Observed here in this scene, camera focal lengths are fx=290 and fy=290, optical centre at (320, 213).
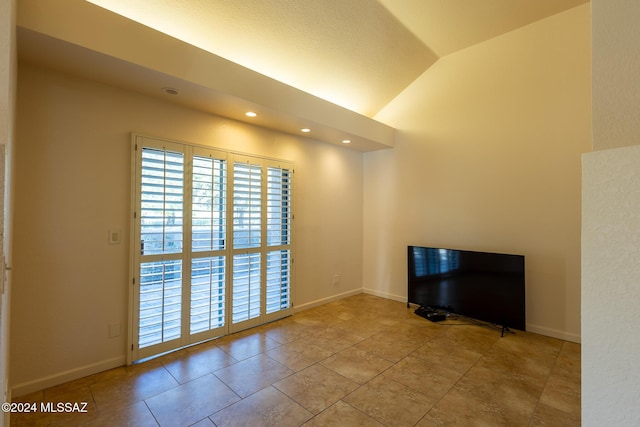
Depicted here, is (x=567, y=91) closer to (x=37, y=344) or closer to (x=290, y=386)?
(x=290, y=386)

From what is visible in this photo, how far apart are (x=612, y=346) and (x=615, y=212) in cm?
32

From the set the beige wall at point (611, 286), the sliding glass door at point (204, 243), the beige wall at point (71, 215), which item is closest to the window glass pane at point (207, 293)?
the sliding glass door at point (204, 243)

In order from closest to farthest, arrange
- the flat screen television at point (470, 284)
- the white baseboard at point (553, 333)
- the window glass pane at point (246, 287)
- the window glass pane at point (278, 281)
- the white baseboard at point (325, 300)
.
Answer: the white baseboard at point (553, 333)
the flat screen television at point (470, 284)
the window glass pane at point (246, 287)
the window glass pane at point (278, 281)
the white baseboard at point (325, 300)

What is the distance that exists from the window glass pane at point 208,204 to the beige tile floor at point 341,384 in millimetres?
1102

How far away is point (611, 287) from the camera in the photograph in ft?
2.28

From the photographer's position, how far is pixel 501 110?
3.60 meters

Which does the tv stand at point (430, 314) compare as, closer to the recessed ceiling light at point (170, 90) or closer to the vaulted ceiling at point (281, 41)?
the vaulted ceiling at point (281, 41)

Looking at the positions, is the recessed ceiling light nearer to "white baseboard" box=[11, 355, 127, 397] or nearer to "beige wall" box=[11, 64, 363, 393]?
"beige wall" box=[11, 64, 363, 393]

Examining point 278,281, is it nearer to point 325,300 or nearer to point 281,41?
point 325,300

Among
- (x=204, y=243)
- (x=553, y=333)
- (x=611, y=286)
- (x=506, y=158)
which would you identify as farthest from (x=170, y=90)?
(x=553, y=333)

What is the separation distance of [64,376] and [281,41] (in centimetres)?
352

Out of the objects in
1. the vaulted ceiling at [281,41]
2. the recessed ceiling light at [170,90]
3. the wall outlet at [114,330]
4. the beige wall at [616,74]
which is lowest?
the wall outlet at [114,330]

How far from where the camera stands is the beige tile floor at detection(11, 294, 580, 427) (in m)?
1.97

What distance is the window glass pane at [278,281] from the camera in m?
3.70
